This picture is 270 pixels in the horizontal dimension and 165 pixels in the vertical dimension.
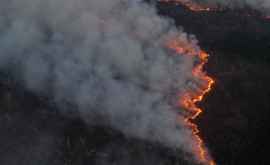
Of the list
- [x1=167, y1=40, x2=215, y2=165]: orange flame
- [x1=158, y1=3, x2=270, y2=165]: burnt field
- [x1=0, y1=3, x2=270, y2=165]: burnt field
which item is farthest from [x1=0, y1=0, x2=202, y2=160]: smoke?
[x1=158, y1=3, x2=270, y2=165]: burnt field

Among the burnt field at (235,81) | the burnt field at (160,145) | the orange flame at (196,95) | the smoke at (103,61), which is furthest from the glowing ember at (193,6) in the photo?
the orange flame at (196,95)

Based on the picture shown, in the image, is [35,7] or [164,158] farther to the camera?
[35,7]

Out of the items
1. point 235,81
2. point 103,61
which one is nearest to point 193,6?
point 235,81

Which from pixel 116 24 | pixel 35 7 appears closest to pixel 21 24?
pixel 35 7

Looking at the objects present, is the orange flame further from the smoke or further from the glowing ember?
the glowing ember

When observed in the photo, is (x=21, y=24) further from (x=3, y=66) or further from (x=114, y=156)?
(x=114, y=156)

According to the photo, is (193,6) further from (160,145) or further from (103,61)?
(160,145)

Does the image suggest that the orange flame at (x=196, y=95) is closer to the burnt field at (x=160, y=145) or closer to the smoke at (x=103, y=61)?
the burnt field at (x=160, y=145)
